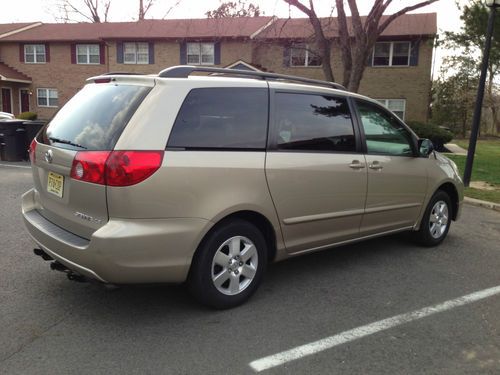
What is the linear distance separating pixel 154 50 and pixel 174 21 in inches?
108

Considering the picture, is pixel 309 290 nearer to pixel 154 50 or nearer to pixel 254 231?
pixel 254 231

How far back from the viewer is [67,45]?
28859 millimetres

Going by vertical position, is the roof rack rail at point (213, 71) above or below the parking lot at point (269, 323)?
above

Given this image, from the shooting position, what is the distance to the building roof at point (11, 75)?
93.4ft

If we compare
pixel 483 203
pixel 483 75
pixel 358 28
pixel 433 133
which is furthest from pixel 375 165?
pixel 433 133

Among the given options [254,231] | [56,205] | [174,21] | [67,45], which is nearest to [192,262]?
[254,231]

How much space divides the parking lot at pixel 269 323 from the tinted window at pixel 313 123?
50.6 inches

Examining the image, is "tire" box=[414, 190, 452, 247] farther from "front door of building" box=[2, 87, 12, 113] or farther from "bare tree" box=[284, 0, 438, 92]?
"front door of building" box=[2, 87, 12, 113]

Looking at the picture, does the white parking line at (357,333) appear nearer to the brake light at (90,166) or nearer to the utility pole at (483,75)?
the brake light at (90,166)

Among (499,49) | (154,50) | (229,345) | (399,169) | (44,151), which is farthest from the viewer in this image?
(154,50)

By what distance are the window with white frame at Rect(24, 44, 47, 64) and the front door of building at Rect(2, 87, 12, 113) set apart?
7.62ft

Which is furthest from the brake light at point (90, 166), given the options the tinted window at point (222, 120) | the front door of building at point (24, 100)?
the front door of building at point (24, 100)

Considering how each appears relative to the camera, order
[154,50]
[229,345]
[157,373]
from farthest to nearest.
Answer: [154,50], [229,345], [157,373]

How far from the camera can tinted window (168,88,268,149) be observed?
3.40m
